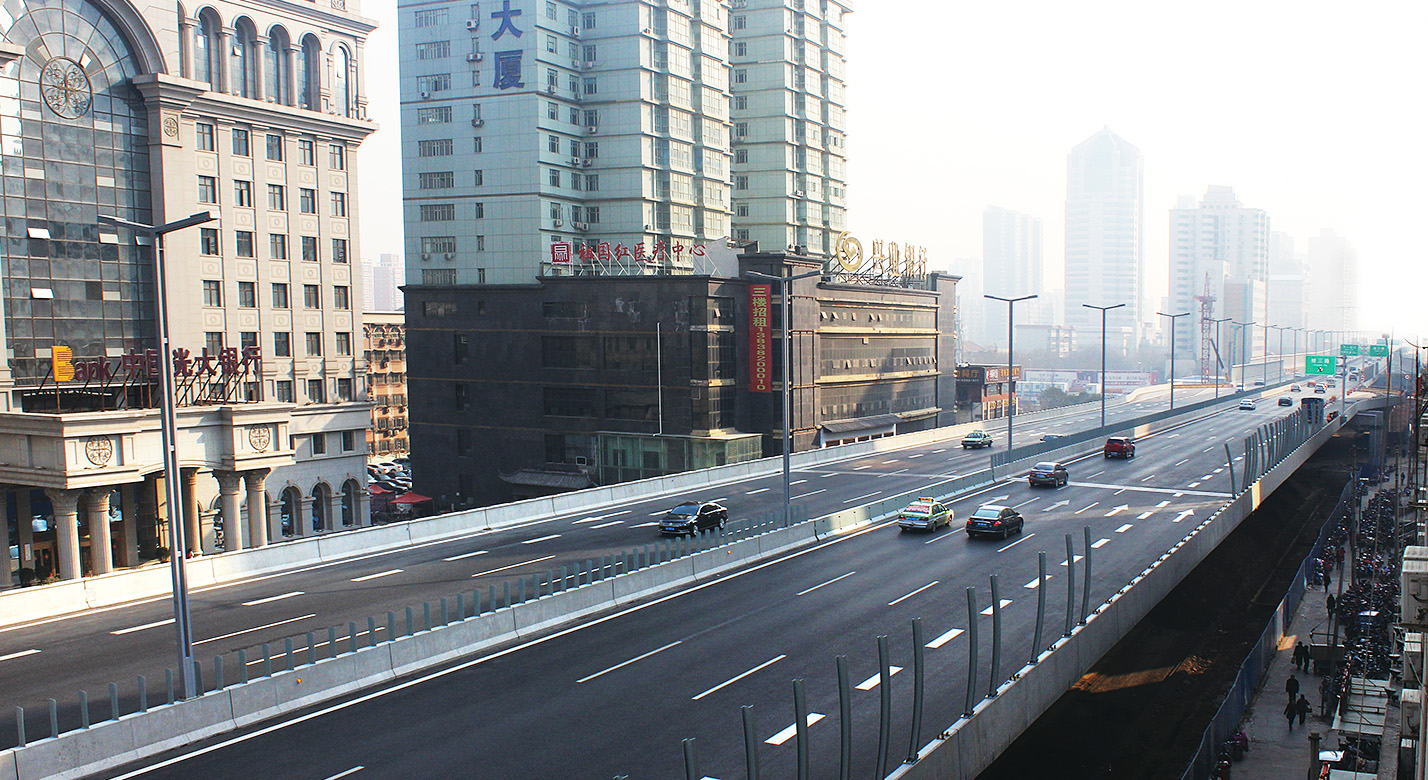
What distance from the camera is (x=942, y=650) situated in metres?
30.5

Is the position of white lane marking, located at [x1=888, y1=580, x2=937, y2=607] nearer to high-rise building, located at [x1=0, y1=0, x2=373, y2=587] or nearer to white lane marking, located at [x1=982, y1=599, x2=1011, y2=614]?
white lane marking, located at [x1=982, y1=599, x2=1011, y2=614]

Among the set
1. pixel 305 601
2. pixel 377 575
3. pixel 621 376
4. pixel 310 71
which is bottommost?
pixel 377 575

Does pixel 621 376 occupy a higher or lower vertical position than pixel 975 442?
higher

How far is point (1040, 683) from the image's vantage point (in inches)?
1069

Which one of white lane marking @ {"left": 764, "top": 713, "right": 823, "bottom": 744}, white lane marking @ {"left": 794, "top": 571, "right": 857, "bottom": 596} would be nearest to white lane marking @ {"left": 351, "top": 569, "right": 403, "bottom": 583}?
white lane marking @ {"left": 794, "top": 571, "right": 857, "bottom": 596}

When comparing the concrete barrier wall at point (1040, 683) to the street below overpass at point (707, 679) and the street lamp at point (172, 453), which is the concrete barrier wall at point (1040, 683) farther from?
the street lamp at point (172, 453)

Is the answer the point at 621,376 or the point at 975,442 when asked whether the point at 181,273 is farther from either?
the point at 975,442

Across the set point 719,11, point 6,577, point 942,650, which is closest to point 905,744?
point 942,650

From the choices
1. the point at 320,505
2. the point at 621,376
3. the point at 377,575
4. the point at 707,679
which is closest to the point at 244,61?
the point at 320,505

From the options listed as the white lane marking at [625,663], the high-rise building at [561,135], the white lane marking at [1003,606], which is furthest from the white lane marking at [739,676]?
the high-rise building at [561,135]

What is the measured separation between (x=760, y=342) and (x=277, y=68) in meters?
40.0

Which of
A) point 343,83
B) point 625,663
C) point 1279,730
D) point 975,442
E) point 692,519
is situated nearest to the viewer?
point 625,663

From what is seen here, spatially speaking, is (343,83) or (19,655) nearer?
(19,655)

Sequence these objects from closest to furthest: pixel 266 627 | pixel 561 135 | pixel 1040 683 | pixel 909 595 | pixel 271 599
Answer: pixel 1040 683 → pixel 266 627 → pixel 271 599 → pixel 909 595 → pixel 561 135
